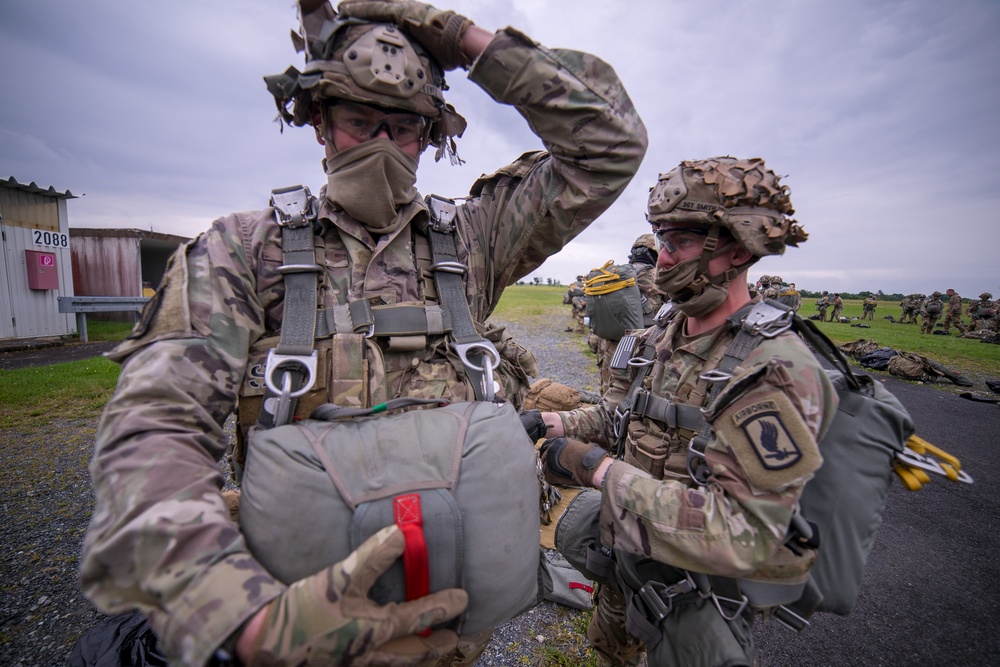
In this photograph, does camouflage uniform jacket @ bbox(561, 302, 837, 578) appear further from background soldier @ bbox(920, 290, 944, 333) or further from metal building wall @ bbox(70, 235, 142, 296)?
background soldier @ bbox(920, 290, 944, 333)

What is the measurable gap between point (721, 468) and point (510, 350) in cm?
109

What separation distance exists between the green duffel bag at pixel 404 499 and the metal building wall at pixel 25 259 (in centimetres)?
1652

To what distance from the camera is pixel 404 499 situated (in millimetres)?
1288

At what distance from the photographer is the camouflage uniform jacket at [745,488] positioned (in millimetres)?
1676

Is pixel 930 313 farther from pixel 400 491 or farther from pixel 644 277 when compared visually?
pixel 400 491

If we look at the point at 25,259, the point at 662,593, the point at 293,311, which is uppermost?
the point at 25,259

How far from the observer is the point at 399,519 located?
4.14 ft

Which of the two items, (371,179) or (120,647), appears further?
(120,647)

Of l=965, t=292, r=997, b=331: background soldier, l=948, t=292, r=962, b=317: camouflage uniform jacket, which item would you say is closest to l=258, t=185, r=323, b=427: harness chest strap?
l=965, t=292, r=997, b=331: background soldier

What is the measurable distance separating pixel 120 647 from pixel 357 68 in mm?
Result: 3107

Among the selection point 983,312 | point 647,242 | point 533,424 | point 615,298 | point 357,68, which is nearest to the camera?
point 357,68

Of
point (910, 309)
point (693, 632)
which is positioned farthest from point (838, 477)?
point (910, 309)

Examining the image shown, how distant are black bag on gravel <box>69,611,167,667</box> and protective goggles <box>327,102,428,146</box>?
263 cm

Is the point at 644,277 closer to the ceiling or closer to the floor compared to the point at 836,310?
closer to the ceiling
